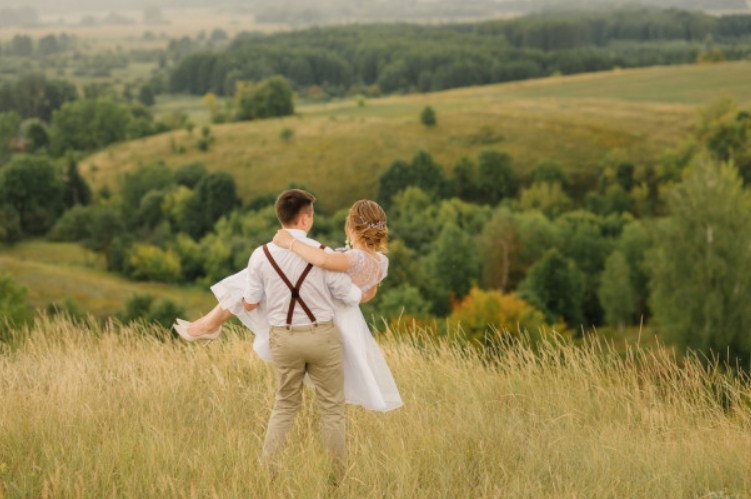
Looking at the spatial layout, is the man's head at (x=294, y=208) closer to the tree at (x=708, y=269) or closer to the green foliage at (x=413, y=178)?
the tree at (x=708, y=269)

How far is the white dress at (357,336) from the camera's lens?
5.50 metres

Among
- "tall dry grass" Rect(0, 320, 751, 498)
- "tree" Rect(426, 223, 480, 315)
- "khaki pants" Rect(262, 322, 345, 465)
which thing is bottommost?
"tree" Rect(426, 223, 480, 315)

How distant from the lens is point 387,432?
19.4 ft

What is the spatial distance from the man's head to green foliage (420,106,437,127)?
13337cm

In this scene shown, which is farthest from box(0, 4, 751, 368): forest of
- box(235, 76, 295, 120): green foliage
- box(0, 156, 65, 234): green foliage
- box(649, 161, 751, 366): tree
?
box(235, 76, 295, 120): green foliage

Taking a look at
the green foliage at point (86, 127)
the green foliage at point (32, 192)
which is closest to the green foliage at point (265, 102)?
the green foliage at point (86, 127)

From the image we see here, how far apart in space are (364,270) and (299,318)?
1.80 feet

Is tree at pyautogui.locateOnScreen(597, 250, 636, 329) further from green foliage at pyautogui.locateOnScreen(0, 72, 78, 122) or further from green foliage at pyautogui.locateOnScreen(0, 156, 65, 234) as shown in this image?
green foliage at pyautogui.locateOnScreen(0, 72, 78, 122)

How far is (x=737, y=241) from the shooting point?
4847 cm

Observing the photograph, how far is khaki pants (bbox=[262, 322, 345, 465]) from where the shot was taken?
5297 millimetres

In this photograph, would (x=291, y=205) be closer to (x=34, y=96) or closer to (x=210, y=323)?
(x=210, y=323)

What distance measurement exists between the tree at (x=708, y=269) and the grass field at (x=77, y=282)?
4010 centimetres

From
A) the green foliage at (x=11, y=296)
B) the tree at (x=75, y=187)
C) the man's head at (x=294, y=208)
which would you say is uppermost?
the man's head at (x=294, y=208)

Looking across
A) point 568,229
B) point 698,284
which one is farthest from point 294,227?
point 568,229
